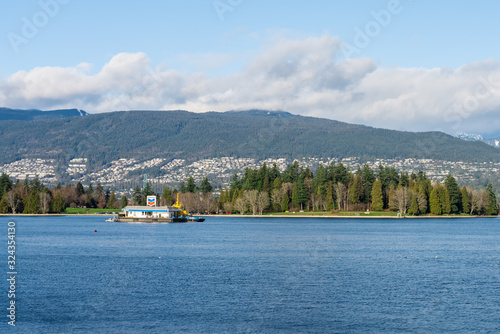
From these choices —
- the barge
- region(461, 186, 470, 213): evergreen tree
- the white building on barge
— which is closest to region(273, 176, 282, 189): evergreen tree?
the barge

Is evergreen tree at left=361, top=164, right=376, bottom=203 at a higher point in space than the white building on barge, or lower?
higher

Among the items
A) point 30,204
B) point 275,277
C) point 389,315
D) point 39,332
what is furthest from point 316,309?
point 30,204

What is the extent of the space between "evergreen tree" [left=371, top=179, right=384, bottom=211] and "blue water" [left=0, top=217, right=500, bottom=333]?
96641 mm

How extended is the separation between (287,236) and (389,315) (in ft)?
208

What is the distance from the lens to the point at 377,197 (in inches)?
7067

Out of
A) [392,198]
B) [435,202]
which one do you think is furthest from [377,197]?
[435,202]

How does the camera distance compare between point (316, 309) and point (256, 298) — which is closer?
point (316, 309)

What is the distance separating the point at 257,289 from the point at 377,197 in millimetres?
137444

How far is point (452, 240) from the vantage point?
9606 centimetres

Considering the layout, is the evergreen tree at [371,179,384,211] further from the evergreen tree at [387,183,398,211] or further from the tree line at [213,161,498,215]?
the evergreen tree at [387,183,398,211]

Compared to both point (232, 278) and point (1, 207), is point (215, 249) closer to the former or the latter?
point (232, 278)

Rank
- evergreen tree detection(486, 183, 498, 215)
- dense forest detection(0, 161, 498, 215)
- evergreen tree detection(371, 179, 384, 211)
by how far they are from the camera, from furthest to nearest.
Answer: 1. evergreen tree detection(486, 183, 498, 215)
2. evergreen tree detection(371, 179, 384, 211)
3. dense forest detection(0, 161, 498, 215)

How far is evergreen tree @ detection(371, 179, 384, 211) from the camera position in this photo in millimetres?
178125

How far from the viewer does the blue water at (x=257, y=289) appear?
36750mm
